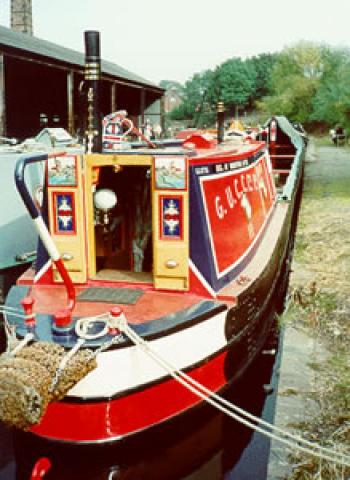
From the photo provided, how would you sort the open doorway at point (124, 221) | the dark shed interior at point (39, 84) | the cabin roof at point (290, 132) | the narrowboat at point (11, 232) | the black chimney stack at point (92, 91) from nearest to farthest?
1. the black chimney stack at point (92, 91)
2. the open doorway at point (124, 221)
3. the narrowboat at point (11, 232)
4. the dark shed interior at point (39, 84)
5. the cabin roof at point (290, 132)

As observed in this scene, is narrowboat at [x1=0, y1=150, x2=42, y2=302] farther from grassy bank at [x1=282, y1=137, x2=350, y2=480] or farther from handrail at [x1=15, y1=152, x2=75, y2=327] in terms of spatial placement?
grassy bank at [x1=282, y1=137, x2=350, y2=480]

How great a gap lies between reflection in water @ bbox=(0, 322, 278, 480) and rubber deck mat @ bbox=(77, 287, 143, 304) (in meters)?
1.11

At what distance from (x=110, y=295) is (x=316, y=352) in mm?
2137

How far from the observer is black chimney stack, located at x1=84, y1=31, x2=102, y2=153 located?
517cm

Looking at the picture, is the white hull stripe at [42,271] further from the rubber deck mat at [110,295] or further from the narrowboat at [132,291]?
the rubber deck mat at [110,295]

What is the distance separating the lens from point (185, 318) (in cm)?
465

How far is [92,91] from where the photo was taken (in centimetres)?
530

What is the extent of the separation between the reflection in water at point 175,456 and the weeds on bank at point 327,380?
2.06ft

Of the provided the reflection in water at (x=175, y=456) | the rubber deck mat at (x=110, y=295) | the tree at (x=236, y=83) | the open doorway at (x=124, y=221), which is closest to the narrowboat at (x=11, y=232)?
the open doorway at (x=124, y=221)

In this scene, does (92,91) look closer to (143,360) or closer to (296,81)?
(143,360)

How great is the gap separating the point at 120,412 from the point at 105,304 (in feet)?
3.27

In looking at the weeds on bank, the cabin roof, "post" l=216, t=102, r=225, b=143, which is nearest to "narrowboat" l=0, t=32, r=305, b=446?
the weeds on bank

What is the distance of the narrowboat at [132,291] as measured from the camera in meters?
4.25

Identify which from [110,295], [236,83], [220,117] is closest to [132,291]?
[110,295]
